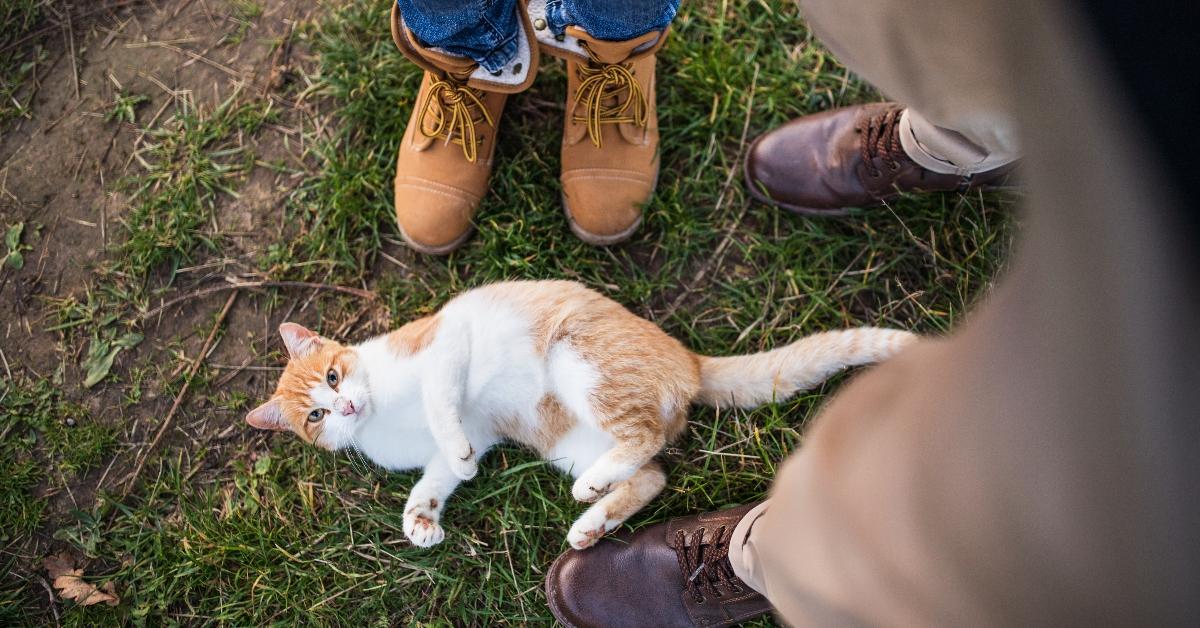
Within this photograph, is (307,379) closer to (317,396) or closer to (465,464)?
(317,396)

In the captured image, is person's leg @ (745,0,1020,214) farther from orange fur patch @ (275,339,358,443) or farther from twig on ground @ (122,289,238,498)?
twig on ground @ (122,289,238,498)

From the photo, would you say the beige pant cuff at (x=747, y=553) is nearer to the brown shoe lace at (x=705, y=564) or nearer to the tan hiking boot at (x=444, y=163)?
the brown shoe lace at (x=705, y=564)

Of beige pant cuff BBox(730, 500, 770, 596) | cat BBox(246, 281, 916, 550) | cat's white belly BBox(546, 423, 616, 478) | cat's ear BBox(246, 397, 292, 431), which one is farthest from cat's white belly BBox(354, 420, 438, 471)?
beige pant cuff BBox(730, 500, 770, 596)

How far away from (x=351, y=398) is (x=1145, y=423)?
212 centimetres

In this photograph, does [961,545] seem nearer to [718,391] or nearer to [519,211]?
[718,391]

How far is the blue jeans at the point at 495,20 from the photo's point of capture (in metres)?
1.96

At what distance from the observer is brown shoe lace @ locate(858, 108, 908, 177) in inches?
90.8

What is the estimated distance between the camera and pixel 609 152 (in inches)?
97.3

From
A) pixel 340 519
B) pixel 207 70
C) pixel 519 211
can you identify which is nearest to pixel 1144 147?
pixel 519 211

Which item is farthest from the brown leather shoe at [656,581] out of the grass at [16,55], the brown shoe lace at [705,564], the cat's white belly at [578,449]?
the grass at [16,55]

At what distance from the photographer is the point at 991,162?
203 centimetres

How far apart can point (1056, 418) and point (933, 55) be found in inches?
40.1

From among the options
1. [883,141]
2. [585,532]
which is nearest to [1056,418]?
[585,532]

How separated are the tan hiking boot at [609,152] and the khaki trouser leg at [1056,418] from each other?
4.91 ft
